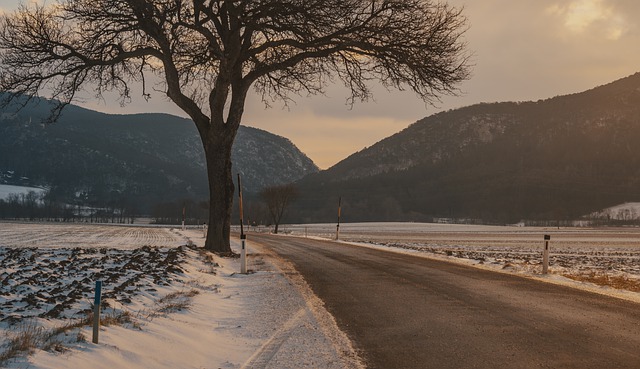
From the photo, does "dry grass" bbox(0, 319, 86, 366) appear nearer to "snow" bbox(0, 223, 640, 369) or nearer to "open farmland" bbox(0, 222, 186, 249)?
"snow" bbox(0, 223, 640, 369)

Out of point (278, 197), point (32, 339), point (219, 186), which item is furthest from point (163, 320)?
point (278, 197)

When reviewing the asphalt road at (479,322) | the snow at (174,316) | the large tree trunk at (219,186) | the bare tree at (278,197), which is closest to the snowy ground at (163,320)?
the snow at (174,316)

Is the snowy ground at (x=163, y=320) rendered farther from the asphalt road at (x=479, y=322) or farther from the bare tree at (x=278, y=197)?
the bare tree at (x=278, y=197)

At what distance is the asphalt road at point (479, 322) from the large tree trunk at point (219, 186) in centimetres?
723

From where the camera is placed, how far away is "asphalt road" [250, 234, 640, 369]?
247 inches

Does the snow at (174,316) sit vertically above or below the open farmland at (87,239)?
above

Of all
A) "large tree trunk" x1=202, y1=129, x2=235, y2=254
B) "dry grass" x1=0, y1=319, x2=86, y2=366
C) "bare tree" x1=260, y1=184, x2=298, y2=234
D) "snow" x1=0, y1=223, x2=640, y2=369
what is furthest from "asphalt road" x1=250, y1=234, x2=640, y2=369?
"bare tree" x1=260, y1=184, x2=298, y2=234

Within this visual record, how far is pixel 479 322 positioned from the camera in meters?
8.27

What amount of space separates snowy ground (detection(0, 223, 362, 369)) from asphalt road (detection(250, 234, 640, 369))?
53 cm

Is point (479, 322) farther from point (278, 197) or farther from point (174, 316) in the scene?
point (278, 197)

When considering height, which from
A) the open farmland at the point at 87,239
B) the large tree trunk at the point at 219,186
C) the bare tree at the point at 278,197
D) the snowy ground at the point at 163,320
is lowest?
the open farmland at the point at 87,239

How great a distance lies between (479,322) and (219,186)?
1338 centimetres

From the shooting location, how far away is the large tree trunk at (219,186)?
65.7 ft

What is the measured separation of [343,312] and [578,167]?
673 ft
